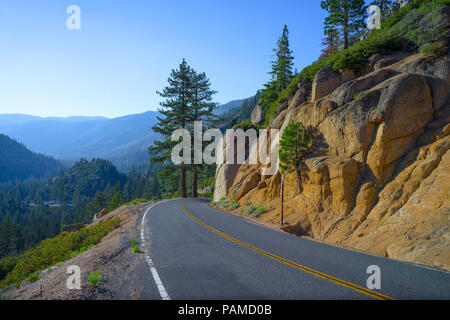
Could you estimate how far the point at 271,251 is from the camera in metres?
8.61

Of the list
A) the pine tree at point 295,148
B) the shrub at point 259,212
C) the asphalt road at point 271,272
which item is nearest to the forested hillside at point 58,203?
the shrub at point 259,212

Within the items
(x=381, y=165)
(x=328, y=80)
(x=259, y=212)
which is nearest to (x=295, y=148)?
(x=259, y=212)

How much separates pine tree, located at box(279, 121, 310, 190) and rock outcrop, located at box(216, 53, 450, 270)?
57 centimetres

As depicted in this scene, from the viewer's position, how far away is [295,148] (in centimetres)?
1625

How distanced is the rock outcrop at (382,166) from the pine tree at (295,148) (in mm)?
568

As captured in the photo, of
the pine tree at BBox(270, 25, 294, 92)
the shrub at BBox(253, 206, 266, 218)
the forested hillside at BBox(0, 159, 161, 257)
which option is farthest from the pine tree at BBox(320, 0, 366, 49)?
the forested hillside at BBox(0, 159, 161, 257)

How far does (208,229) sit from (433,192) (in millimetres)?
9485

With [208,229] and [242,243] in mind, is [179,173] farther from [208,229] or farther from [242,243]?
[242,243]

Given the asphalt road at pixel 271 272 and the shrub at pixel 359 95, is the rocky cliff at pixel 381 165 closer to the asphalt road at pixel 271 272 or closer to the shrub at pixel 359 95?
the shrub at pixel 359 95

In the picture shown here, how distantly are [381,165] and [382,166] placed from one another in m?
0.06

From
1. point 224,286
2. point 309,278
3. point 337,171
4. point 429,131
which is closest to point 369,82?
point 429,131

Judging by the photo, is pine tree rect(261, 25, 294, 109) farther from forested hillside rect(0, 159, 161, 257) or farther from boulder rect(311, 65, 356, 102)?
forested hillside rect(0, 159, 161, 257)

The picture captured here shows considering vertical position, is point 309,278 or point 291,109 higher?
point 291,109

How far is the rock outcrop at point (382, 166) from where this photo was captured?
888cm
